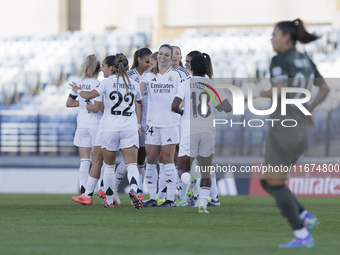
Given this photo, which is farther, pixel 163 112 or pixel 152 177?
pixel 152 177

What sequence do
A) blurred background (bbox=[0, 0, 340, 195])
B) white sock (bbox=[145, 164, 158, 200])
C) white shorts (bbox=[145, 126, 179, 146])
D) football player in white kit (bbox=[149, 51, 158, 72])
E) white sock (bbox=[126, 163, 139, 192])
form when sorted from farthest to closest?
blurred background (bbox=[0, 0, 340, 195]) → white sock (bbox=[145, 164, 158, 200]) → football player in white kit (bbox=[149, 51, 158, 72]) → white shorts (bbox=[145, 126, 179, 146]) → white sock (bbox=[126, 163, 139, 192])

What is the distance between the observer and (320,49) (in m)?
20.9

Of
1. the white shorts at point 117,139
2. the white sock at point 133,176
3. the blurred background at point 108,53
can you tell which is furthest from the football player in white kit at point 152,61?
the blurred background at point 108,53

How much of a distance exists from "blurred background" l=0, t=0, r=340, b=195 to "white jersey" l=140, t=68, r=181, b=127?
17.3 feet

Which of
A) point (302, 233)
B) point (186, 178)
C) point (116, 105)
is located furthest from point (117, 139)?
point (302, 233)

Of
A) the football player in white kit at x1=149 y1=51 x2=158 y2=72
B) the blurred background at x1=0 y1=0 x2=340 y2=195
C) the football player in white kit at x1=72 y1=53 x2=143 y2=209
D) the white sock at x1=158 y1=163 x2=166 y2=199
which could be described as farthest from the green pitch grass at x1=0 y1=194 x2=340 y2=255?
the blurred background at x1=0 y1=0 x2=340 y2=195

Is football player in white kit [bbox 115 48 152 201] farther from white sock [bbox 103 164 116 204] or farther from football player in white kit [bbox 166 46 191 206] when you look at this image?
white sock [bbox 103 164 116 204]

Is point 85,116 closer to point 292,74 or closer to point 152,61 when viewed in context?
point 152,61

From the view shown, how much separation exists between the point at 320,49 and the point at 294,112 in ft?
56.8

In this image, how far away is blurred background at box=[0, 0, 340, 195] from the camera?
13.4 m

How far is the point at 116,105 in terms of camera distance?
6996mm

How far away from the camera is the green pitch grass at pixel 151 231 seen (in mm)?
4191

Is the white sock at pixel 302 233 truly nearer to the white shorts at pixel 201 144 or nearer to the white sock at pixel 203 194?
the white sock at pixel 203 194

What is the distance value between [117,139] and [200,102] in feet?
3.48
